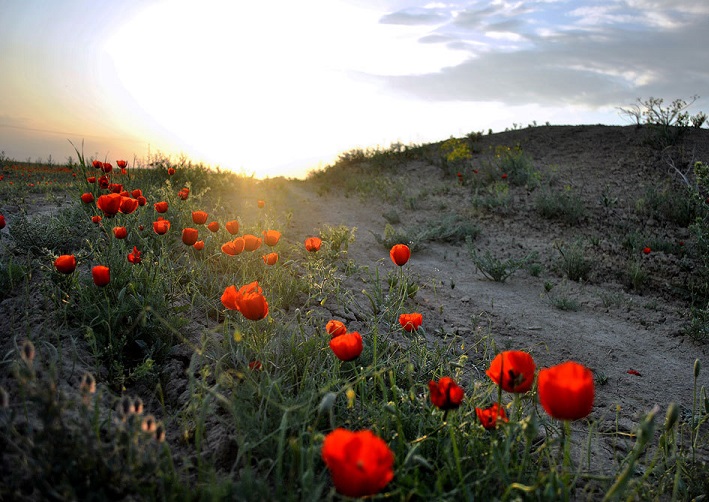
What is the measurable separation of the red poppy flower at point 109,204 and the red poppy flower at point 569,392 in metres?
2.30

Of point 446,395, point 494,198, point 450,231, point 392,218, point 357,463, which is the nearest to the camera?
point 357,463

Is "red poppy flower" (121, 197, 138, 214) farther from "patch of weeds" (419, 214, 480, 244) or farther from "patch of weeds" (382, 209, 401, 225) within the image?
"patch of weeds" (382, 209, 401, 225)

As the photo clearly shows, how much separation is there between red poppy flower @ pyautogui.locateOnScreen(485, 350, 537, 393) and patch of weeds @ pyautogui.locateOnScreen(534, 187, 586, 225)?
5.86 metres

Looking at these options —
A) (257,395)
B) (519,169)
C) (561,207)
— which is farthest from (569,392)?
(519,169)

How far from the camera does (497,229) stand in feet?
21.9

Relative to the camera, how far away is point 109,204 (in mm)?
2488

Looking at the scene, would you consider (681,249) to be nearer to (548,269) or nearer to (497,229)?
(548,269)

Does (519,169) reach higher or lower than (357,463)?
higher

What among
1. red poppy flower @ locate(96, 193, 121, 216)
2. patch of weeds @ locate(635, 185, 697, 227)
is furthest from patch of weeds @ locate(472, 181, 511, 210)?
red poppy flower @ locate(96, 193, 121, 216)

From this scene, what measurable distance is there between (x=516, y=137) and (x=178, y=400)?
11.2 meters

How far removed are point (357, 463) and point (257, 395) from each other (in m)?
1.09

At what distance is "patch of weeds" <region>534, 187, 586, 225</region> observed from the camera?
6.69 meters

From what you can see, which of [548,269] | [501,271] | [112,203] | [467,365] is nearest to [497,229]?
[548,269]

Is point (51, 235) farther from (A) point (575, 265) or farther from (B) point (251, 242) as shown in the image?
(A) point (575, 265)
